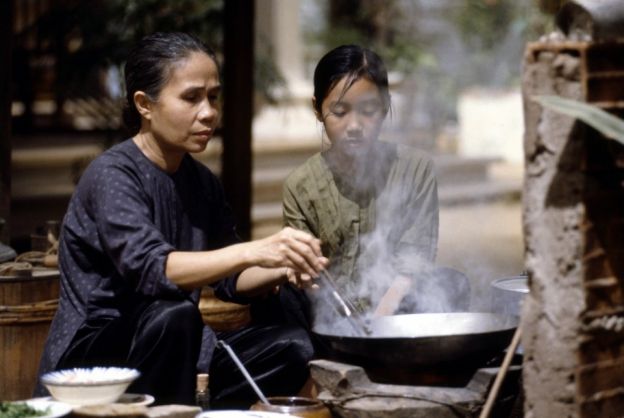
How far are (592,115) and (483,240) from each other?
9733mm

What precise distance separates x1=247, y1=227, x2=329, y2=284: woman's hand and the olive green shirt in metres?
1.10

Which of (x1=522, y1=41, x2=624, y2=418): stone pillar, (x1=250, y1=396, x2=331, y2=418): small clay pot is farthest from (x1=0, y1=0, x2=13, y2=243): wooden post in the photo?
(x1=522, y1=41, x2=624, y2=418): stone pillar

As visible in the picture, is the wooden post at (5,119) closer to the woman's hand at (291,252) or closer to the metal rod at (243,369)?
the metal rod at (243,369)

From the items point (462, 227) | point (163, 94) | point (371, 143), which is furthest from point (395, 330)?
point (462, 227)

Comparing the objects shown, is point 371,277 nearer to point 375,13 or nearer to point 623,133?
point 623,133

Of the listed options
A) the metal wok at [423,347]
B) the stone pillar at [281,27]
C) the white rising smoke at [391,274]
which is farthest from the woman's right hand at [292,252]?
the stone pillar at [281,27]

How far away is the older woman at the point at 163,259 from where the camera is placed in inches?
185

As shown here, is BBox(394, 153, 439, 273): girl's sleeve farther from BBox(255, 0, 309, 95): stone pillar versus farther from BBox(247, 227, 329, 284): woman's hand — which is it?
BBox(255, 0, 309, 95): stone pillar

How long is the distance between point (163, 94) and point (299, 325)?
1.18m

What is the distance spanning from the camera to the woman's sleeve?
469 cm

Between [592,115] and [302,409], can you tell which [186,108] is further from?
[592,115]

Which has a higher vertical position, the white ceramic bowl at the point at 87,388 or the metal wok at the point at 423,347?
the metal wok at the point at 423,347

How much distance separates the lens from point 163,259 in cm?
466

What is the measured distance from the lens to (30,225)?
1119 cm
